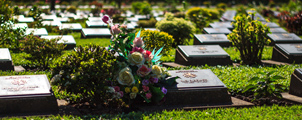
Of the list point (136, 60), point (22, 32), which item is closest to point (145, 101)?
point (136, 60)

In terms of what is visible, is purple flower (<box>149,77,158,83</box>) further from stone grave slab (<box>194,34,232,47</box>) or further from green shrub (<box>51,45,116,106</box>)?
stone grave slab (<box>194,34,232,47</box>)

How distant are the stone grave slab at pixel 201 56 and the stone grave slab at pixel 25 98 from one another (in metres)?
4.12

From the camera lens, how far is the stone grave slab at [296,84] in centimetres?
641

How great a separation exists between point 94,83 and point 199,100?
63.5 inches

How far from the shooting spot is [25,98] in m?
4.98

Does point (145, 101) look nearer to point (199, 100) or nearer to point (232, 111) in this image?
point (199, 100)

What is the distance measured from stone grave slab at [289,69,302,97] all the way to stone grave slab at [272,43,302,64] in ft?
9.72

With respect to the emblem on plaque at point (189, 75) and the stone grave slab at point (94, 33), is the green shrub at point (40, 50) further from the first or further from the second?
the stone grave slab at point (94, 33)

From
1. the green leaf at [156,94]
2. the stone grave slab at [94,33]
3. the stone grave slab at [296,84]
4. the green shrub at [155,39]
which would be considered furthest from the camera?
the stone grave slab at [94,33]

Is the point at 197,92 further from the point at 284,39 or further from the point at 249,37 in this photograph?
the point at 284,39

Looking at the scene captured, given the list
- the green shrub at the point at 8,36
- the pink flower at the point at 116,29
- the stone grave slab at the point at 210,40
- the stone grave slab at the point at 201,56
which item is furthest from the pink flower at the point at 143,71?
the stone grave slab at the point at 210,40

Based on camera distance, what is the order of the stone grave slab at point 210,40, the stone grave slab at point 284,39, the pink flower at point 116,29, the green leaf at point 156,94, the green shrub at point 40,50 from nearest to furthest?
the green leaf at point 156,94 < the pink flower at point 116,29 < the green shrub at point 40,50 < the stone grave slab at point 210,40 < the stone grave slab at point 284,39

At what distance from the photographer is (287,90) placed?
22.2 feet

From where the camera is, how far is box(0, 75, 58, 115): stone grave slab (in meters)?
4.95
